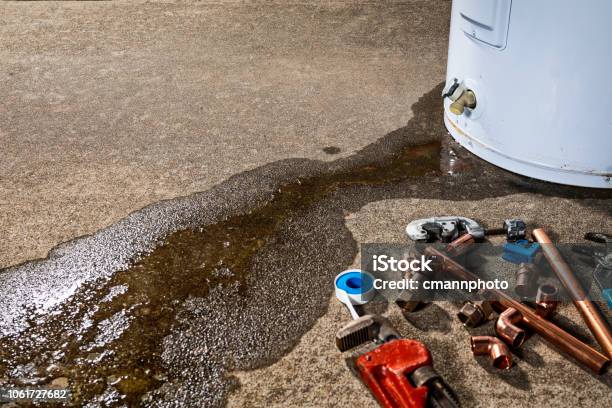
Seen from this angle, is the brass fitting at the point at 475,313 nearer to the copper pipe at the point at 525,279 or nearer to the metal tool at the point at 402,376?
the copper pipe at the point at 525,279

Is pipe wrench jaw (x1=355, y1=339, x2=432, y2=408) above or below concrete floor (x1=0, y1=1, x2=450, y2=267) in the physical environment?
below

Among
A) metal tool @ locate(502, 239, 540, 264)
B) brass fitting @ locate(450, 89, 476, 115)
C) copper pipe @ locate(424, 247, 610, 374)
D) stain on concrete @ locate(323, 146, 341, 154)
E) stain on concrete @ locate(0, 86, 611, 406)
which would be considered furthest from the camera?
stain on concrete @ locate(323, 146, 341, 154)

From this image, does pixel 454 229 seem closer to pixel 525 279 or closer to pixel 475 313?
pixel 525 279

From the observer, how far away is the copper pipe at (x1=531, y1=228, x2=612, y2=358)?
179 centimetres

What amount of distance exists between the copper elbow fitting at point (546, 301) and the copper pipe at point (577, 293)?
0.10 meters

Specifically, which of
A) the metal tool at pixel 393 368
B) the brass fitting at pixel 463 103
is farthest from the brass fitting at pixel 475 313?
the brass fitting at pixel 463 103

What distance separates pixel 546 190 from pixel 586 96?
444 millimetres

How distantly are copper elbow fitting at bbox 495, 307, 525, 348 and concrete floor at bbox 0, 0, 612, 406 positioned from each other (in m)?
0.07

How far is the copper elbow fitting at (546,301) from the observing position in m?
1.85

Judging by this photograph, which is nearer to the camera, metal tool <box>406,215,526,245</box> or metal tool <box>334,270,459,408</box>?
metal tool <box>334,270,459,408</box>

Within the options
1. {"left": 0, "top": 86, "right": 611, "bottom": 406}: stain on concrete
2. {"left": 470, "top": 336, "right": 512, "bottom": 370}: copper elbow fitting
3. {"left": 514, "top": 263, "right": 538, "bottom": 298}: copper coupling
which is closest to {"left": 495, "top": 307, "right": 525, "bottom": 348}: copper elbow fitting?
{"left": 470, "top": 336, "right": 512, "bottom": 370}: copper elbow fitting

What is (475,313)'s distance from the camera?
186cm

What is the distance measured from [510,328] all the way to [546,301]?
16 centimetres

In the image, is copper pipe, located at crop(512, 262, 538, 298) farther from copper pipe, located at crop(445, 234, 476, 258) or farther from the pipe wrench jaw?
the pipe wrench jaw
